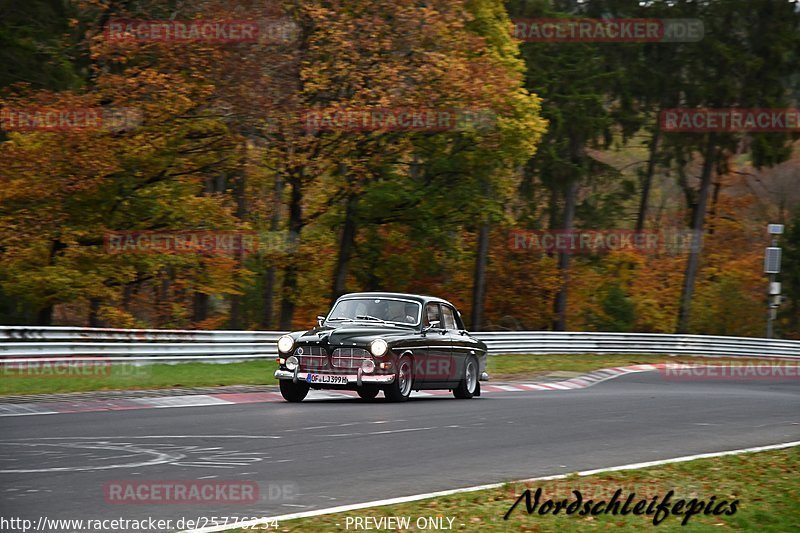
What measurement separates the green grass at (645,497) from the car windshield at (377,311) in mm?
8076

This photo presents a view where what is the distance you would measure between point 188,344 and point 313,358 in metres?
8.51

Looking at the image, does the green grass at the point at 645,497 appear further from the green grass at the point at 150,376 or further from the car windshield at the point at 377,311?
the green grass at the point at 150,376

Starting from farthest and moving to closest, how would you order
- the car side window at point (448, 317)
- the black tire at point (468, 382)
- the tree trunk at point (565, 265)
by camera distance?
the tree trunk at point (565, 265) < the black tire at point (468, 382) < the car side window at point (448, 317)

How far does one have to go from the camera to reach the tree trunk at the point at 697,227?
165 feet

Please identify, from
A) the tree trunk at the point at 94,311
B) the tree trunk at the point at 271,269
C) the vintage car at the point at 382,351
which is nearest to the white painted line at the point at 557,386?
the vintage car at the point at 382,351

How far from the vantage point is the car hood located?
17.7 m

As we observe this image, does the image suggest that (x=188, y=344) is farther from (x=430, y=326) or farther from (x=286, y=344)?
(x=430, y=326)

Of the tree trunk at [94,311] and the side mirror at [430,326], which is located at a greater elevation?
the side mirror at [430,326]

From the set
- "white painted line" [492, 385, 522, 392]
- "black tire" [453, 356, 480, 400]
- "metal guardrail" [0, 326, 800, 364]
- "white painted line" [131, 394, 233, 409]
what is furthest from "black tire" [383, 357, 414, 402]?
"metal guardrail" [0, 326, 800, 364]

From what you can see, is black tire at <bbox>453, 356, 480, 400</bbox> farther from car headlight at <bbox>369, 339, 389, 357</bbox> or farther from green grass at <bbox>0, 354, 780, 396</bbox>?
green grass at <bbox>0, 354, 780, 396</bbox>

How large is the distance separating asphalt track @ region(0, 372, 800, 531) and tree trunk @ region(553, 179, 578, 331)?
28.7 metres

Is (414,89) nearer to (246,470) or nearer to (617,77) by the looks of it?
(617,77)

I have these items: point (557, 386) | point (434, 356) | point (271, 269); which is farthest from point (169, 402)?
point (271, 269)

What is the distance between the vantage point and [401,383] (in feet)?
60.0
